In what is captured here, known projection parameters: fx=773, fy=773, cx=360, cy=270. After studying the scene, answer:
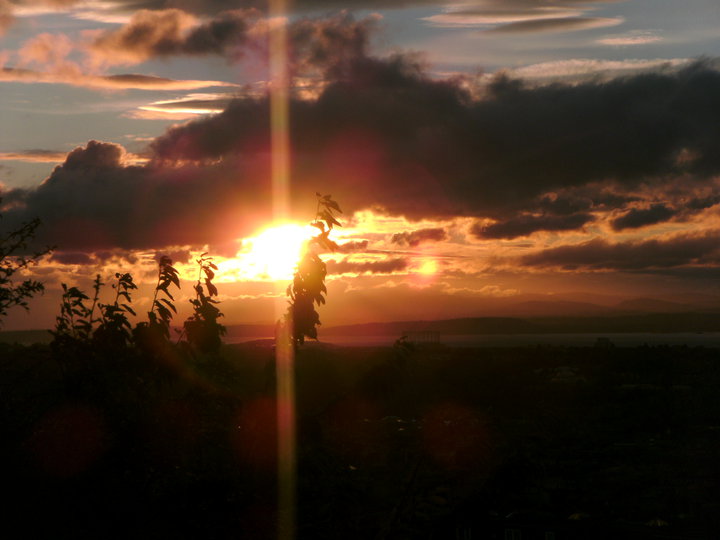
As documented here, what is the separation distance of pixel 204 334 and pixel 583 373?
32.0 meters

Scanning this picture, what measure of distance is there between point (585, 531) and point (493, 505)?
2.77m

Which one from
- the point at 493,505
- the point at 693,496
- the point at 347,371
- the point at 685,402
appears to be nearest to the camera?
the point at 493,505

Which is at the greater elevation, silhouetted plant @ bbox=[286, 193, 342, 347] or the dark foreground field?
silhouetted plant @ bbox=[286, 193, 342, 347]

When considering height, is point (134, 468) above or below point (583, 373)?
above

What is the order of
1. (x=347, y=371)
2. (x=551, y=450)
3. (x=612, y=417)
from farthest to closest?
(x=347, y=371)
(x=612, y=417)
(x=551, y=450)

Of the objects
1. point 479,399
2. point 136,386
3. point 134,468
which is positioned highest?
point 136,386

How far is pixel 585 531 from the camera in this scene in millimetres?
6820

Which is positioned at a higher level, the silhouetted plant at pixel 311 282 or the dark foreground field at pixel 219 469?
the silhouetted plant at pixel 311 282

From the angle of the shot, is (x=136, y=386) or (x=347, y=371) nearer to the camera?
(x=136, y=386)

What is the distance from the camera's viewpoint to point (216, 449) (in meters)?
6.51

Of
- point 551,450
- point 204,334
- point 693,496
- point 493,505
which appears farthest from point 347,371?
point 493,505

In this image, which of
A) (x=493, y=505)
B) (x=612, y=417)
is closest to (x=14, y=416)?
(x=493, y=505)

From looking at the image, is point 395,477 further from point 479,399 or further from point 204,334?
point 479,399

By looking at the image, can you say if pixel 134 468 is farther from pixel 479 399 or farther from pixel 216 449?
pixel 479 399
